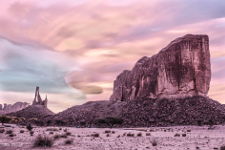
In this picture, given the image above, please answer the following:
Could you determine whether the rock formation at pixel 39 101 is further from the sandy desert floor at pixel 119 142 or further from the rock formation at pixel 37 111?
the sandy desert floor at pixel 119 142

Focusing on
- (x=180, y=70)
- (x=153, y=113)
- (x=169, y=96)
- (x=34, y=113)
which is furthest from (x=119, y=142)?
(x=34, y=113)

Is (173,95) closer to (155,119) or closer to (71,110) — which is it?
(155,119)

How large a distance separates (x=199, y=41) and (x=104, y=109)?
33985 millimetres

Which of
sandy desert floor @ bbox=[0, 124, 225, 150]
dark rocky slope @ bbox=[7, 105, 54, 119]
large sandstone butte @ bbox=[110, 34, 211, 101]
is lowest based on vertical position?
sandy desert floor @ bbox=[0, 124, 225, 150]

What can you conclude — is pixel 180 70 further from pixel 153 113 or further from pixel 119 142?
pixel 119 142

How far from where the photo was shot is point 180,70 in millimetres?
102938

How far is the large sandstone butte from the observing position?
9925 cm

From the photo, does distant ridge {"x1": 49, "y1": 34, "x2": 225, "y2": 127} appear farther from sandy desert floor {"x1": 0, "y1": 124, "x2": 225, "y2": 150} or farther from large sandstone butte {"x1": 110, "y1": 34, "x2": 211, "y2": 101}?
sandy desert floor {"x1": 0, "y1": 124, "x2": 225, "y2": 150}

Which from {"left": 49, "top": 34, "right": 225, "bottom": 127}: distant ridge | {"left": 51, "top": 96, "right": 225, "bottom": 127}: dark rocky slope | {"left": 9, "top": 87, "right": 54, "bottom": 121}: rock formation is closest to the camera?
{"left": 51, "top": 96, "right": 225, "bottom": 127}: dark rocky slope

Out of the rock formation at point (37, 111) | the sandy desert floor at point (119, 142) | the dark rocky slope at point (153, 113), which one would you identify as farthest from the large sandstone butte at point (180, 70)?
the sandy desert floor at point (119, 142)

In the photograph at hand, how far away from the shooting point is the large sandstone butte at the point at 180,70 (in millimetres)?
99250

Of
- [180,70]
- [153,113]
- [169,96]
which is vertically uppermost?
[180,70]

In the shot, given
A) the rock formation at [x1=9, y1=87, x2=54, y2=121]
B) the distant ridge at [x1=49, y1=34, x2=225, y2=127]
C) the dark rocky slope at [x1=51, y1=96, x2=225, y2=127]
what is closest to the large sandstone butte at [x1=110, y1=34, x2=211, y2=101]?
the distant ridge at [x1=49, y1=34, x2=225, y2=127]

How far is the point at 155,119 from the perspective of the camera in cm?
8856
